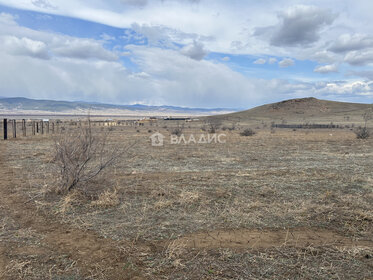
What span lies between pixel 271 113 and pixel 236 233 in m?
77.7

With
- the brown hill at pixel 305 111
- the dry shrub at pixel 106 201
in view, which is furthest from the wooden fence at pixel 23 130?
the brown hill at pixel 305 111

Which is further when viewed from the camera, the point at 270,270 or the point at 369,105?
the point at 369,105

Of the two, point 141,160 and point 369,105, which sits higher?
point 369,105

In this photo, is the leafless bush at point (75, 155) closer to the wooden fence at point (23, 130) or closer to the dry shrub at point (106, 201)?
the dry shrub at point (106, 201)

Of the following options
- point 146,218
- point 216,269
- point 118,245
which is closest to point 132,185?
point 146,218

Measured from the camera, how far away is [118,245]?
4.56 metres

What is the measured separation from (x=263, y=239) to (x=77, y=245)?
2939mm

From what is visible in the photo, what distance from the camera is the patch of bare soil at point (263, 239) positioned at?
4.62m

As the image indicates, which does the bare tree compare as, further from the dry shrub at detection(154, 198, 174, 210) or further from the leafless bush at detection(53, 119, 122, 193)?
the dry shrub at detection(154, 198, 174, 210)

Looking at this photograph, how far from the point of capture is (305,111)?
75625 mm

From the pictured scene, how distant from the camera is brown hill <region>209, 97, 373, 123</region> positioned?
6956cm

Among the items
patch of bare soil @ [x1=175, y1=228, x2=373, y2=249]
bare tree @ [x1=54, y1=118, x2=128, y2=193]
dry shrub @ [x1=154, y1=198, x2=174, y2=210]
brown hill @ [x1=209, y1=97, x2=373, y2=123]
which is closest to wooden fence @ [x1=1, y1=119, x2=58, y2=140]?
bare tree @ [x1=54, y1=118, x2=128, y2=193]

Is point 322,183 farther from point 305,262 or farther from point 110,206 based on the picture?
point 110,206

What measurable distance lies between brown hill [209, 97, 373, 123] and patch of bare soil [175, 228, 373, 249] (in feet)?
214
